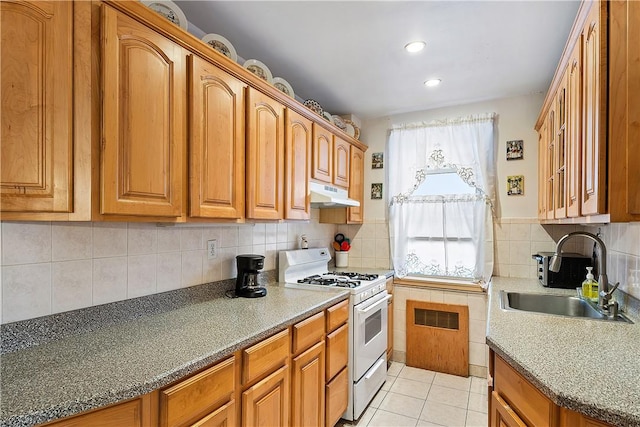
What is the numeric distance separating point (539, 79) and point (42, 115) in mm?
3170

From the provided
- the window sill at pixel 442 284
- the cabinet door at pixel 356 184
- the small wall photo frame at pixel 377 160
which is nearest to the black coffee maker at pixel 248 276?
the cabinet door at pixel 356 184

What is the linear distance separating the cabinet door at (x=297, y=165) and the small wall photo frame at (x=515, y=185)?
6.17 feet

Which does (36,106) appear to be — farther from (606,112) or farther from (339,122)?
(339,122)

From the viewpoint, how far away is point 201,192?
1.57 meters

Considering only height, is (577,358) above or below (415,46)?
below

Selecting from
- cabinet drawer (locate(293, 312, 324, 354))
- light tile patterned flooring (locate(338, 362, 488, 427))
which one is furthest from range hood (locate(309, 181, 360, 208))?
light tile patterned flooring (locate(338, 362, 488, 427))

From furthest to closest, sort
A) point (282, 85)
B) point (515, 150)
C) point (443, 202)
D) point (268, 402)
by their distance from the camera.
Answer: point (443, 202) < point (515, 150) < point (282, 85) < point (268, 402)

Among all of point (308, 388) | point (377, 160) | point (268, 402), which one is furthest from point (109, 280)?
point (377, 160)

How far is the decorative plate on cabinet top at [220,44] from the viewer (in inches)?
68.0

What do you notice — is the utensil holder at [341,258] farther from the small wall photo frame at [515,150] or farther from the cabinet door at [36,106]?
the cabinet door at [36,106]

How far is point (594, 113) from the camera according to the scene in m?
1.22

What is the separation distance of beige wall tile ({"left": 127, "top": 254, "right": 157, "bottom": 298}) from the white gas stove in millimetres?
1045

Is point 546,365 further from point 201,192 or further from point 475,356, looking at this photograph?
point 475,356

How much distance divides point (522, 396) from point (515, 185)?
2.32 meters
